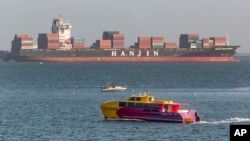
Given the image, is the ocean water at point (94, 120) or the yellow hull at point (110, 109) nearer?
the ocean water at point (94, 120)

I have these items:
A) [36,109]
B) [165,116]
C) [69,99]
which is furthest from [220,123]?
[69,99]

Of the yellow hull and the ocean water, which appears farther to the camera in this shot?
the yellow hull

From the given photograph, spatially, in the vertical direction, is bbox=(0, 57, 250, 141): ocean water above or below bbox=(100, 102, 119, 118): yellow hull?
below

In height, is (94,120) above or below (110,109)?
below

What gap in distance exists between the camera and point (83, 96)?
3489 inches

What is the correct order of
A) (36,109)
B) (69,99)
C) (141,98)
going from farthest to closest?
(69,99)
(36,109)
(141,98)

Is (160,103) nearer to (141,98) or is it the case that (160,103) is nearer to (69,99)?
(141,98)

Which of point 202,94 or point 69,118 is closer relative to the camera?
Result: point 69,118

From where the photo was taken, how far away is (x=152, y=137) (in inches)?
1929

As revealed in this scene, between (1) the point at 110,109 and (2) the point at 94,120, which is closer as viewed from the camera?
(1) the point at 110,109

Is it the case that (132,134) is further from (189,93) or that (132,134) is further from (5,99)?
(189,93)

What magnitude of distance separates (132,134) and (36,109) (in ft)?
68.7

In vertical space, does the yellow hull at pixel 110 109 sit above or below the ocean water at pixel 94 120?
above

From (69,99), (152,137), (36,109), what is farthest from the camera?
(69,99)
